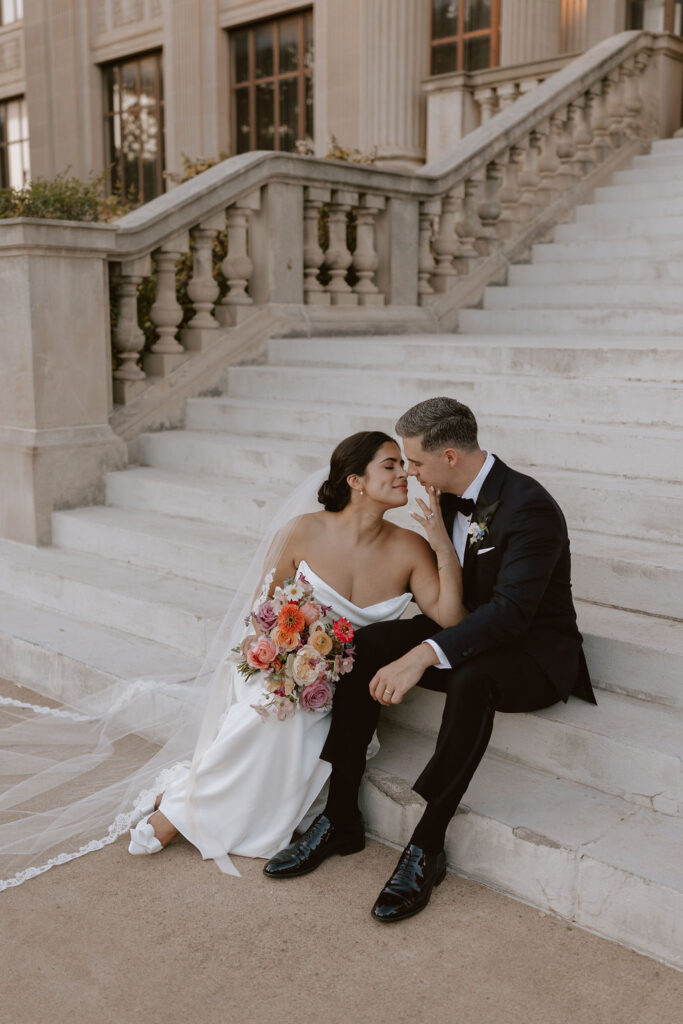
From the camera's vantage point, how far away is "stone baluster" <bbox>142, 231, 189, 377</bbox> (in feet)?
21.8

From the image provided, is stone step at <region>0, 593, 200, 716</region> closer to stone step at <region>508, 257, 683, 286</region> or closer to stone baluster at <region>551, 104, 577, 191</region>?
stone step at <region>508, 257, 683, 286</region>

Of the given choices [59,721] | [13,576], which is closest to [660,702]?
[59,721]

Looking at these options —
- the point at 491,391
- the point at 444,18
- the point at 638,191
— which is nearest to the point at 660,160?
the point at 638,191

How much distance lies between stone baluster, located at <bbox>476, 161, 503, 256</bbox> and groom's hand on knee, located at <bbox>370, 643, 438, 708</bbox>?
5.65 meters

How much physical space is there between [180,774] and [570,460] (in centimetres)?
239

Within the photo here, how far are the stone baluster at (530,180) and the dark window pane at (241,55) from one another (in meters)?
7.54

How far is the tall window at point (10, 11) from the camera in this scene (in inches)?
768

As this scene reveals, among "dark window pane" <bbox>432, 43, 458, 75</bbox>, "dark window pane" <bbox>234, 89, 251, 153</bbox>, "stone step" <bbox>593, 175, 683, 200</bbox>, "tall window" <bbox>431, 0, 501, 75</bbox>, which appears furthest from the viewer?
"dark window pane" <bbox>234, 89, 251, 153</bbox>

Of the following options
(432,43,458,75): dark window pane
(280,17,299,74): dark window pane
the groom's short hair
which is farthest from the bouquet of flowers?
(280,17,299,74): dark window pane

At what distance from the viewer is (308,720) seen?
11.8ft

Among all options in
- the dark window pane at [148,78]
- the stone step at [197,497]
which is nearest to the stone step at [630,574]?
the stone step at [197,497]

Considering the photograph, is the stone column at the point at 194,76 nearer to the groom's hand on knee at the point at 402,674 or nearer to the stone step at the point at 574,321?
the stone step at the point at 574,321

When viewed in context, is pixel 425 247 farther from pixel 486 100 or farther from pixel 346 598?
pixel 346 598

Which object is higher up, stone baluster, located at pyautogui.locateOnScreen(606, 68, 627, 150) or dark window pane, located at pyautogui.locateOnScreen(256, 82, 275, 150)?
dark window pane, located at pyautogui.locateOnScreen(256, 82, 275, 150)
